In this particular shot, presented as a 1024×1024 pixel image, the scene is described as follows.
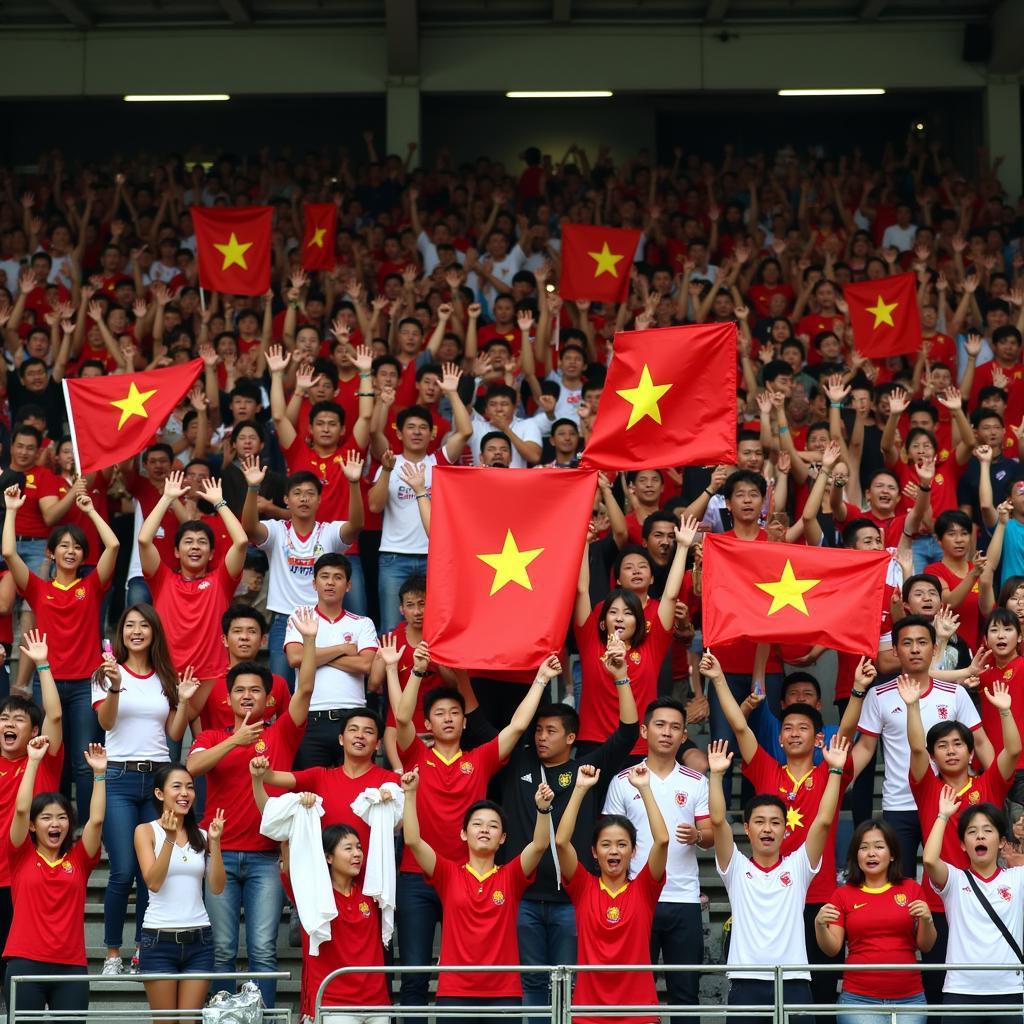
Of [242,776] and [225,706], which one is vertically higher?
[225,706]

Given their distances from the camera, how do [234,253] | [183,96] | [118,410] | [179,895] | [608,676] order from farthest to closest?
[183,96] < [234,253] < [118,410] < [608,676] < [179,895]

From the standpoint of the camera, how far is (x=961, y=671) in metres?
10.5

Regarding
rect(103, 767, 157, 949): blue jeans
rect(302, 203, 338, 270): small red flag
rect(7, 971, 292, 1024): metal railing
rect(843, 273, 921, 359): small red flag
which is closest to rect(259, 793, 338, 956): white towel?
rect(7, 971, 292, 1024): metal railing

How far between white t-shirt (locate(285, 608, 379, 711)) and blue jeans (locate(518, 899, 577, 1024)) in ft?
5.80

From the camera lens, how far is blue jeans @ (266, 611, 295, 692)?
11352 mm

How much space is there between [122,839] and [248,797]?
74cm

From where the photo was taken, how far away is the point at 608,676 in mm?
10453

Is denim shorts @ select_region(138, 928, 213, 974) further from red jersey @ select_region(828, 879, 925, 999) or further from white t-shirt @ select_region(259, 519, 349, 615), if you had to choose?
red jersey @ select_region(828, 879, 925, 999)

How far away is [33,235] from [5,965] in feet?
34.2

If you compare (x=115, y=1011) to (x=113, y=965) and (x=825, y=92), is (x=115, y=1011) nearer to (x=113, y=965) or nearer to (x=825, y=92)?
(x=113, y=965)

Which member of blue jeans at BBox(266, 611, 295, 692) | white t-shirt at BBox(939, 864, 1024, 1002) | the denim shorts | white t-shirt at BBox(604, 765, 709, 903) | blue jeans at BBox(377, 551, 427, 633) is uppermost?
blue jeans at BBox(377, 551, 427, 633)

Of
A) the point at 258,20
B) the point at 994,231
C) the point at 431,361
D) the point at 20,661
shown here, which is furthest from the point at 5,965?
the point at 258,20

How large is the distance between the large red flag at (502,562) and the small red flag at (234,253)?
6.30 m

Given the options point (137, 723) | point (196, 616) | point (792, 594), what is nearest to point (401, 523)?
point (196, 616)
